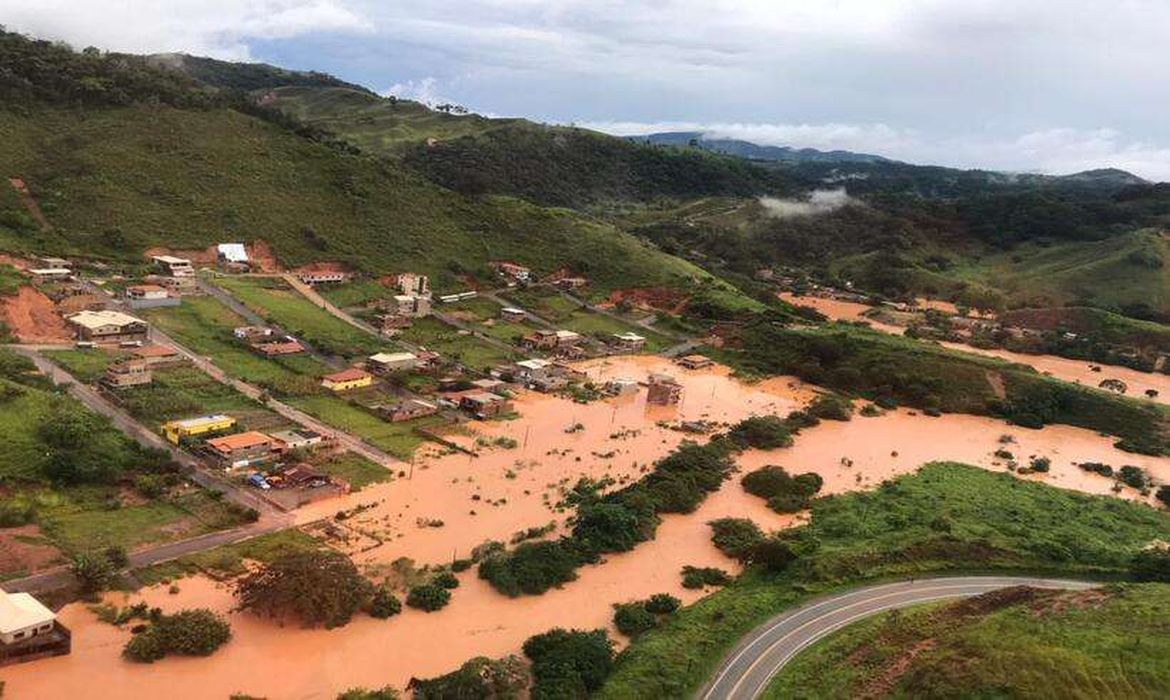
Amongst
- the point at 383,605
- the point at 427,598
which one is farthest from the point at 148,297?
the point at 427,598

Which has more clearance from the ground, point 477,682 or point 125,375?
point 125,375

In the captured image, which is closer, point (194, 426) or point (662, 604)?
point (662, 604)

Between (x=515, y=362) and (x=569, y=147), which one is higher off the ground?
(x=569, y=147)

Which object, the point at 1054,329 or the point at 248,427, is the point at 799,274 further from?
the point at 248,427

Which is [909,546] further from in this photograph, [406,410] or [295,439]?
[295,439]

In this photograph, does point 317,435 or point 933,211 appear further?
point 933,211

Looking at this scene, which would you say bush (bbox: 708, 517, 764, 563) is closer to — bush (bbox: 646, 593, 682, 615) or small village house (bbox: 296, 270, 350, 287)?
bush (bbox: 646, 593, 682, 615)

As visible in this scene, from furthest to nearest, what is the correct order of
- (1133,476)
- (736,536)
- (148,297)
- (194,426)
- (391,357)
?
(148,297)
(391,357)
(1133,476)
(194,426)
(736,536)

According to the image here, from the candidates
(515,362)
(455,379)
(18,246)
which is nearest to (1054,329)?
(515,362)

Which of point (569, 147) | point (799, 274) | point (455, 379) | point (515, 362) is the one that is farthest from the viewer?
point (569, 147)
